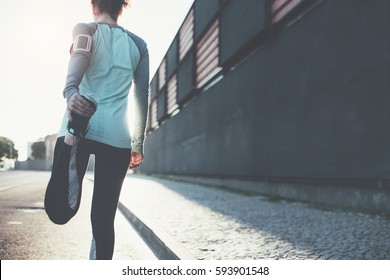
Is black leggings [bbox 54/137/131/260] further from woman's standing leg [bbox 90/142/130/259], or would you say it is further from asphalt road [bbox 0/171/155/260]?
asphalt road [bbox 0/171/155/260]

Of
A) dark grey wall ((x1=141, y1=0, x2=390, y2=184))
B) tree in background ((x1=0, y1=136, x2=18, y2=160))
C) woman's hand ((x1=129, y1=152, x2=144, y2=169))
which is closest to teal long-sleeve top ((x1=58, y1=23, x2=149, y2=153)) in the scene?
woman's hand ((x1=129, y1=152, x2=144, y2=169))

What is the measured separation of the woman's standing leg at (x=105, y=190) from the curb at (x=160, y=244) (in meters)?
1.23

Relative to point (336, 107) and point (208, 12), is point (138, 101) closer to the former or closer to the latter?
point (336, 107)

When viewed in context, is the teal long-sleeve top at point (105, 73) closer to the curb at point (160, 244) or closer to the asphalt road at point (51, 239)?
the curb at point (160, 244)

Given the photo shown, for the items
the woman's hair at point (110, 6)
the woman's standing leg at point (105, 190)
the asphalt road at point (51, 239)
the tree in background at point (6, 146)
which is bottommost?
the asphalt road at point (51, 239)

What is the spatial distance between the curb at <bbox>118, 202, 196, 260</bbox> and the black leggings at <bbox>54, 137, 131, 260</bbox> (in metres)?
1.24

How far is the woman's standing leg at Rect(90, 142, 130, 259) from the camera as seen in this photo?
1.67 metres

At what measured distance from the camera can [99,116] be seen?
65.0 inches

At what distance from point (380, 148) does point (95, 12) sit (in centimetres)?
510

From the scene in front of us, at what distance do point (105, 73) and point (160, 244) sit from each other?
89.9 inches

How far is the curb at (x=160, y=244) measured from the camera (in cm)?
298

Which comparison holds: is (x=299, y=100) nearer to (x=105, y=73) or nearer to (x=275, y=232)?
(x=275, y=232)
